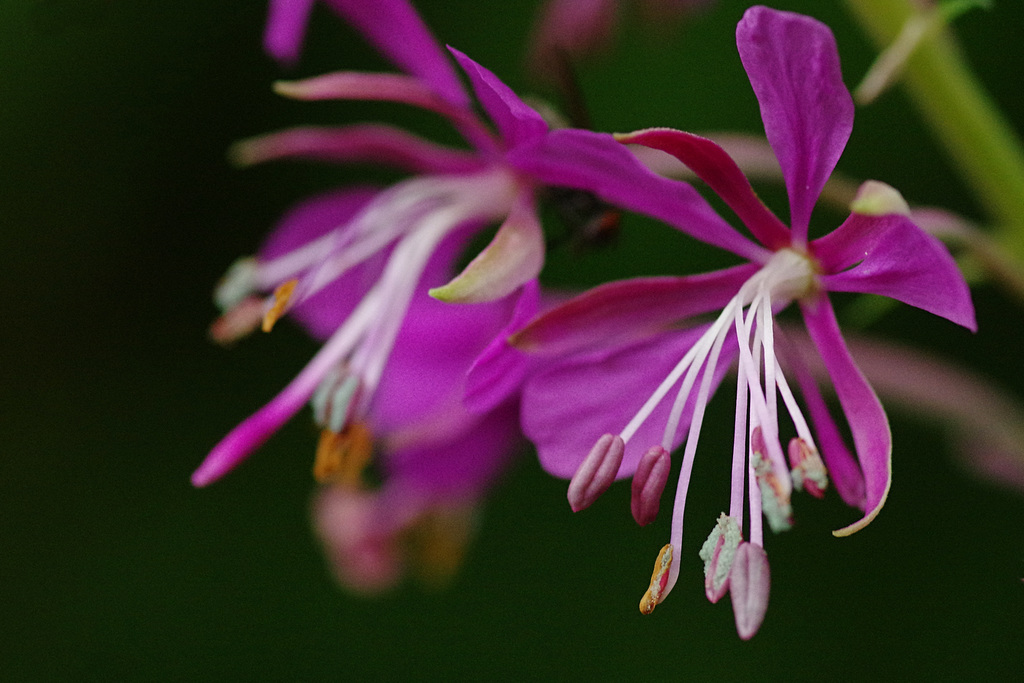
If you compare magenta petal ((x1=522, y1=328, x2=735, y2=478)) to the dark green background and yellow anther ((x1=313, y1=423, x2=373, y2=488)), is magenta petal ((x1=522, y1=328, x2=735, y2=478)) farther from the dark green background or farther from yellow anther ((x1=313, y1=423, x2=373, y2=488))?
the dark green background

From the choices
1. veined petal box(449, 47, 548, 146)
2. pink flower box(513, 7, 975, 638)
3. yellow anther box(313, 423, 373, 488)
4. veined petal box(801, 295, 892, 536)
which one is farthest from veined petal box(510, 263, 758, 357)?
yellow anther box(313, 423, 373, 488)

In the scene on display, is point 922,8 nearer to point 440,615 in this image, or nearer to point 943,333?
point 943,333

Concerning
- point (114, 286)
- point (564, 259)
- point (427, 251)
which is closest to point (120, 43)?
point (114, 286)

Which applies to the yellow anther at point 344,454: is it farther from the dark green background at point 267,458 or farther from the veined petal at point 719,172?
the dark green background at point 267,458

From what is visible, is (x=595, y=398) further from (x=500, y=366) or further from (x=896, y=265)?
(x=896, y=265)

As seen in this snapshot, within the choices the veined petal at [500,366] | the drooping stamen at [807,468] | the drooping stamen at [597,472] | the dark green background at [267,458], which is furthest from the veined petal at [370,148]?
the dark green background at [267,458]

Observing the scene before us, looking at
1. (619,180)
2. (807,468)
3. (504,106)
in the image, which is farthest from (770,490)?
(504,106)

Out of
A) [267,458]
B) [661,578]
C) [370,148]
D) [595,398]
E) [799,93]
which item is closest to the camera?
[799,93]
